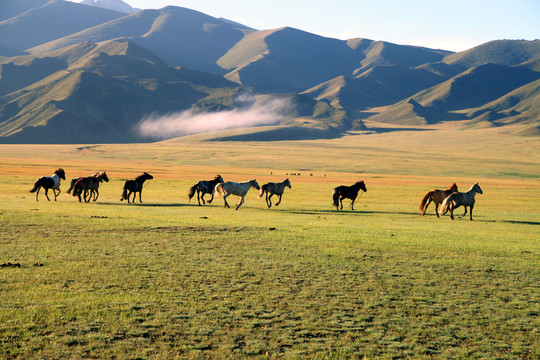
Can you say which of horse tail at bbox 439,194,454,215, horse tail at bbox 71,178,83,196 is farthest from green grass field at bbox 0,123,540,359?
horse tail at bbox 71,178,83,196

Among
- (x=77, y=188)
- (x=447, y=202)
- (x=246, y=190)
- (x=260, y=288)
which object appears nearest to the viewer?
(x=260, y=288)

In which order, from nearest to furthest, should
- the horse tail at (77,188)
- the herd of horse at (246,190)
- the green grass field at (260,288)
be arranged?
the green grass field at (260,288) → the herd of horse at (246,190) → the horse tail at (77,188)

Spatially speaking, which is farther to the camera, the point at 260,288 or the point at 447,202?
the point at 447,202

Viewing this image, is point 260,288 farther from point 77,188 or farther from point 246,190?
point 77,188

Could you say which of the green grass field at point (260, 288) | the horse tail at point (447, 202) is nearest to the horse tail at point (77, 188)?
the green grass field at point (260, 288)

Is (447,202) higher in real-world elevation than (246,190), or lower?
lower

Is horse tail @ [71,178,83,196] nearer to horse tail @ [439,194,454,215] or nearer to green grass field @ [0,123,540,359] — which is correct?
green grass field @ [0,123,540,359]

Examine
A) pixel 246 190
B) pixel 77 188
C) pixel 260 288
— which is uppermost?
pixel 246 190

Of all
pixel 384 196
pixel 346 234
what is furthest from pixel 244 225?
pixel 384 196

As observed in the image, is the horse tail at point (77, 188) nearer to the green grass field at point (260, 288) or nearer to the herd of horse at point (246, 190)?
the herd of horse at point (246, 190)

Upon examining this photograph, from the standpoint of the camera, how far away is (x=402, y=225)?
84.8ft

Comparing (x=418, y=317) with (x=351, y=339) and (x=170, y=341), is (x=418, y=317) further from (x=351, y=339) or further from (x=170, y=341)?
(x=170, y=341)

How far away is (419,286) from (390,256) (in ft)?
13.1

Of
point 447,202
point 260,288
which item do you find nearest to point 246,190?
point 447,202
